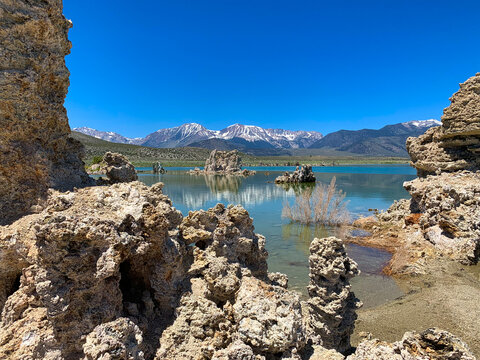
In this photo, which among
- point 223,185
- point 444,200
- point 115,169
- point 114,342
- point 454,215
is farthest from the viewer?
point 223,185

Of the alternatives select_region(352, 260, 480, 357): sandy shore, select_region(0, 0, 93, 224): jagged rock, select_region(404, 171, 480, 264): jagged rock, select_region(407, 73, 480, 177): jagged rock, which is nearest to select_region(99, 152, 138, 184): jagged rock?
select_region(0, 0, 93, 224): jagged rock

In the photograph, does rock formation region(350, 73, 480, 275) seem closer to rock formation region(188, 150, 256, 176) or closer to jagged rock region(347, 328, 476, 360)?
jagged rock region(347, 328, 476, 360)

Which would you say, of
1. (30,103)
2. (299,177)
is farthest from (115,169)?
(299,177)

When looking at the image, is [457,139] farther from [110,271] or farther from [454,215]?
[110,271]

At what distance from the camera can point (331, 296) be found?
425cm

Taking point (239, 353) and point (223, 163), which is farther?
point (223, 163)

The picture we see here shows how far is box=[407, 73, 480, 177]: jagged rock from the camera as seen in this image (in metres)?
11.4

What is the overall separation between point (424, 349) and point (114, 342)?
2.62 meters

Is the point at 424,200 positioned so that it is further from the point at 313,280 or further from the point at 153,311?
Result: the point at 153,311

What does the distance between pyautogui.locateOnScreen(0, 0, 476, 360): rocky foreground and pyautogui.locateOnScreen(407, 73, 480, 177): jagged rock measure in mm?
10883

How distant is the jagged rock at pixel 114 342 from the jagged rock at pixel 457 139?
13.9 m

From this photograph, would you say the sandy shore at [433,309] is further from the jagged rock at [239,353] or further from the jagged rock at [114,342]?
the jagged rock at [114,342]

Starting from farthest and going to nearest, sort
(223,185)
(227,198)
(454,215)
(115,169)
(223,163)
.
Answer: (223,163) → (223,185) → (227,198) → (454,215) → (115,169)

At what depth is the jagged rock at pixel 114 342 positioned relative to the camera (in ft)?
7.52
